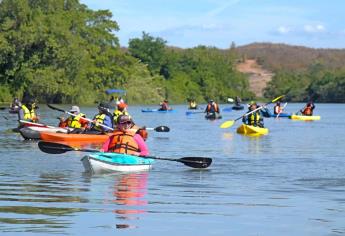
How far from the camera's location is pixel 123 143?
17391mm

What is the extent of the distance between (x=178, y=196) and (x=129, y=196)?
0.81 m

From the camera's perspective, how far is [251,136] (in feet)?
111

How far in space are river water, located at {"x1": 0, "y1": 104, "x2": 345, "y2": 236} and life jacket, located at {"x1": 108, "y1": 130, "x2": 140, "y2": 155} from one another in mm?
518

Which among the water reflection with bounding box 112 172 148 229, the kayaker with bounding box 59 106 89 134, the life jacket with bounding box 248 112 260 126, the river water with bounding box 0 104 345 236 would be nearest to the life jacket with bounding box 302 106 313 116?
the life jacket with bounding box 248 112 260 126

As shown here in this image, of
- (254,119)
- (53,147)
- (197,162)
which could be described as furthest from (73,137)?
(254,119)

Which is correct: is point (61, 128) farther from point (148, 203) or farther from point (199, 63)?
point (199, 63)

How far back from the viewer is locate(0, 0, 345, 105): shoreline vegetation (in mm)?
72625

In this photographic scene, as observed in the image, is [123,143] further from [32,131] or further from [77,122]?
[32,131]

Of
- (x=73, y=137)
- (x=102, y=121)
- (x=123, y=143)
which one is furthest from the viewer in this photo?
(x=73, y=137)

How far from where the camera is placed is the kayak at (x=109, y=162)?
1712cm

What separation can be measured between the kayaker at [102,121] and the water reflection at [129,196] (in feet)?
20.2

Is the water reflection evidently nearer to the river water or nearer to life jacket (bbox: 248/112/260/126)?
the river water

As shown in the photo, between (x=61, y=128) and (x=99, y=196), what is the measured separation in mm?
12941

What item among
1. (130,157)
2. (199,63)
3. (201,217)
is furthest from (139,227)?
(199,63)
